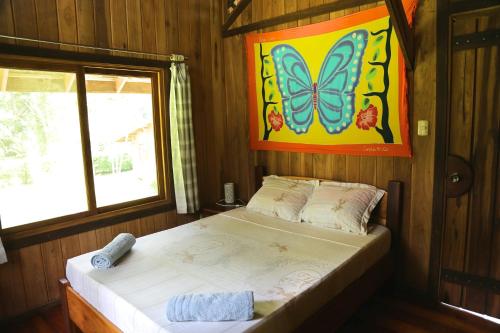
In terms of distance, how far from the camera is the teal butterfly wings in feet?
8.43

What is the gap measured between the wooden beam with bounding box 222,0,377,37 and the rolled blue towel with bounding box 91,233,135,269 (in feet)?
7.24

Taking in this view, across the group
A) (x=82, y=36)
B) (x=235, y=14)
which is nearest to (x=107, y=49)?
(x=82, y=36)

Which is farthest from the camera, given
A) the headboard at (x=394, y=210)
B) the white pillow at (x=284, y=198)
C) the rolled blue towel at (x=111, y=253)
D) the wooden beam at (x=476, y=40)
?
the white pillow at (x=284, y=198)

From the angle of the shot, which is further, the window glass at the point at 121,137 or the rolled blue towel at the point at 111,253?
the window glass at the point at 121,137

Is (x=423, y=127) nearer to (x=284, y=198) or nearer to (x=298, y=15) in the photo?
(x=284, y=198)

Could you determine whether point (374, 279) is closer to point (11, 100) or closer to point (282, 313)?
point (282, 313)

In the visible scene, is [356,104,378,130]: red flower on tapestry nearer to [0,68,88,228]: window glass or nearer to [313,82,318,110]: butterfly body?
[313,82,318,110]: butterfly body

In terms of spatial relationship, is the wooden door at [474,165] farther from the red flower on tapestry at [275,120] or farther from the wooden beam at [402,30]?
the red flower on tapestry at [275,120]

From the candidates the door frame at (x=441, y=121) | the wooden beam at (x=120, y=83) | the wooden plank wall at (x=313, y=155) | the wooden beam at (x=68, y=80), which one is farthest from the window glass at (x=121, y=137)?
the door frame at (x=441, y=121)

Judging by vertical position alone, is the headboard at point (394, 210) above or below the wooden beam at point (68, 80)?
below

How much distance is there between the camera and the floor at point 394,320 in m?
2.17

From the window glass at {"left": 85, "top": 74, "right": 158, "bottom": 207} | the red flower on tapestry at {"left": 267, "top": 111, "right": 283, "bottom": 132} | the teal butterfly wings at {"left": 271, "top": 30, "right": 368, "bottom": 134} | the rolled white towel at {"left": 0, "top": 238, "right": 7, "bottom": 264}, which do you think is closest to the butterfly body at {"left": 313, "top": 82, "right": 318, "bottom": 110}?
the teal butterfly wings at {"left": 271, "top": 30, "right": 368, "bottom": 134}

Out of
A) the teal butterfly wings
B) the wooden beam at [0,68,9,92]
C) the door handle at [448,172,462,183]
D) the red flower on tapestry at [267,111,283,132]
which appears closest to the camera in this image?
the door handle at [448,172,462,183]

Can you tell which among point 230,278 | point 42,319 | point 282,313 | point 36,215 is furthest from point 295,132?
point 42,319
